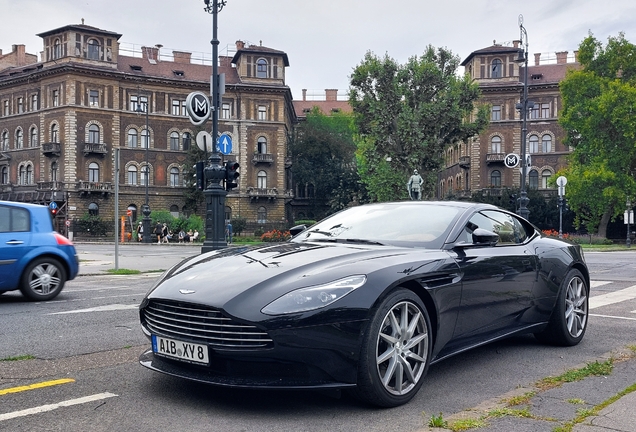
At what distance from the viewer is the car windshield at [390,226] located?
5094 millimetres

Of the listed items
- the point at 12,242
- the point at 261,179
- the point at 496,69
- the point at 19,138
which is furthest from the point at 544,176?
the point at 12,242

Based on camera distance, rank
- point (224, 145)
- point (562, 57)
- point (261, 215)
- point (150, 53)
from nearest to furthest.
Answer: point (224, 145) → point (261, 215) → point (150, 53) → point (562, 57)

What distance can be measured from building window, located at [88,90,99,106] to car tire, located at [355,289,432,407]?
6471 centimetres

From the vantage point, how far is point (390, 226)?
534 centimetres

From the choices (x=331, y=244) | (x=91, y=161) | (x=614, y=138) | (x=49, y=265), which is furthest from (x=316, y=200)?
(x=331, y=244)

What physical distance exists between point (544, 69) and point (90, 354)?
7724cm

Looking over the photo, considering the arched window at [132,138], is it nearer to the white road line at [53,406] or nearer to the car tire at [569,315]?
the car tire at [569,315]

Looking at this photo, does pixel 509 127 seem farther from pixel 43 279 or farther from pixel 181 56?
pixel 43 279

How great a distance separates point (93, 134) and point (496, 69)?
42968 mm

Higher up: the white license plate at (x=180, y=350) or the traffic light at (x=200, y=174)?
the traffic light at (x=200, y=174)

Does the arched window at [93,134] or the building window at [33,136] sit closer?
the arched window at [93,134]

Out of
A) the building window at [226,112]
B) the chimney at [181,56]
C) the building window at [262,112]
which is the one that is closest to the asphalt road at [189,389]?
the building window at [226,112]

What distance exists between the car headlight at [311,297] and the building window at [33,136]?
6833 centimetres

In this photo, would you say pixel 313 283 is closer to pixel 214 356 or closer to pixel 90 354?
pixel 214 356
